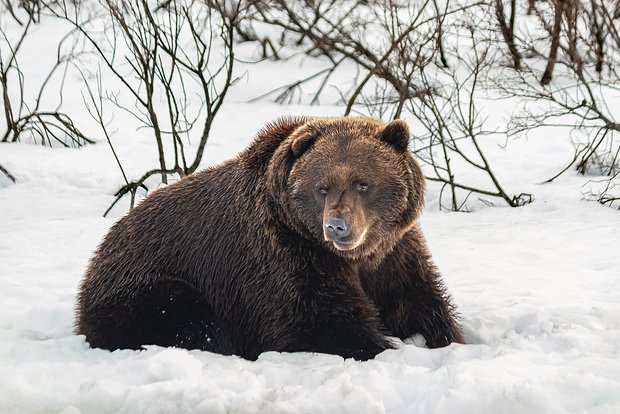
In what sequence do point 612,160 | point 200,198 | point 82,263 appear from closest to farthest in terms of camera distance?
point 200,198
point 82,263
point 612,160

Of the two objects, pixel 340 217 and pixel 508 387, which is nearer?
pixel 508 387

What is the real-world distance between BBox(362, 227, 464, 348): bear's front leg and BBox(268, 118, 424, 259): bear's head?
229 millimetres

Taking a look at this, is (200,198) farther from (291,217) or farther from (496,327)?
(496,327)

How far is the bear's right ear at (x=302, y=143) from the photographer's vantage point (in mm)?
4922

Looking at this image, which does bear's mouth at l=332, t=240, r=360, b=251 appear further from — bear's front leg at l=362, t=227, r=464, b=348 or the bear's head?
bear's front leg at l=362, t=227, r=464, b=348

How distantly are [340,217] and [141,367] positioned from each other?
1225mm

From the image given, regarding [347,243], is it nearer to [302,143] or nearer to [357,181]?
[357,181]

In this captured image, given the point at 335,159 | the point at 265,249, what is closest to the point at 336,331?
the point at 265,249

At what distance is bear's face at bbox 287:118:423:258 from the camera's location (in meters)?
4.83

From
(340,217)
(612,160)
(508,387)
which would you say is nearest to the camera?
(508,387)

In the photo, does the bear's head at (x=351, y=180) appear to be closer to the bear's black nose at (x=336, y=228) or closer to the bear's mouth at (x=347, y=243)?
the bear's mouth at (x=347, y=243)

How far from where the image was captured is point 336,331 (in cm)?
505

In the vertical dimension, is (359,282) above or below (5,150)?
below

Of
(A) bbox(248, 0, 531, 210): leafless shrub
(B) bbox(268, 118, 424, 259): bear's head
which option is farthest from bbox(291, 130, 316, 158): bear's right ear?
(A) bbox(248, 0, 531, 210): leafless shrub
